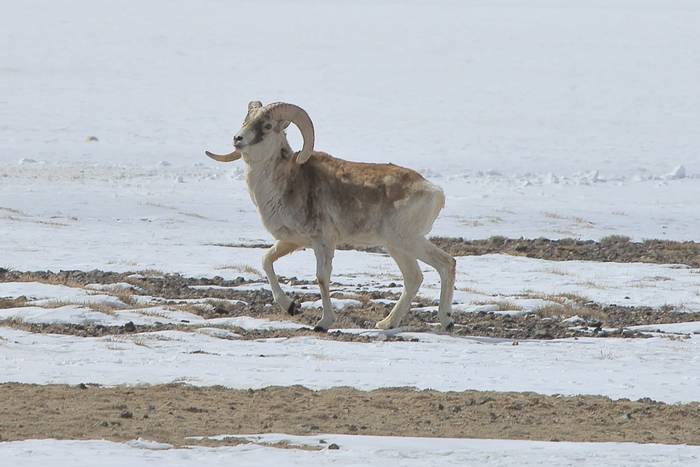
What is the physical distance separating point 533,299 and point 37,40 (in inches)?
2553

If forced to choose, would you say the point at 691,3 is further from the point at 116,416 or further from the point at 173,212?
the point at 116,416

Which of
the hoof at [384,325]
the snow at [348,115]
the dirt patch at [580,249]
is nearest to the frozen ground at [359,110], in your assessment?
the snow at [348,115]

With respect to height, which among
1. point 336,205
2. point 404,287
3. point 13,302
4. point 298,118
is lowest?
point 13,302

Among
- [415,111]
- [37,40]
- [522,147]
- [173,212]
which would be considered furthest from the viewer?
[37,40]

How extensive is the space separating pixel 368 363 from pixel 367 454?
176 inches

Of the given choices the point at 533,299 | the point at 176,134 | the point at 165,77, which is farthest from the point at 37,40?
the point at 533,299

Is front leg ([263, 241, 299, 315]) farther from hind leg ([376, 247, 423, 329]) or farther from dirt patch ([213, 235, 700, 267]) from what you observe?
dirt patch ([213, 235, 700, 267])

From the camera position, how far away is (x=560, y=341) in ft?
54.7

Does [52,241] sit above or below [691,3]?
below

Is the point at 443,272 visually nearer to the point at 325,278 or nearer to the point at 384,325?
the point at 384,325

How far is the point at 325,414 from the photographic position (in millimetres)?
12227

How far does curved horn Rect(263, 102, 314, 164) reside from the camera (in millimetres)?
17484

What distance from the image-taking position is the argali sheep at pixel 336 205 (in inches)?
680

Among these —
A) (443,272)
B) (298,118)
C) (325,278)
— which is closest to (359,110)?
(298,118)
